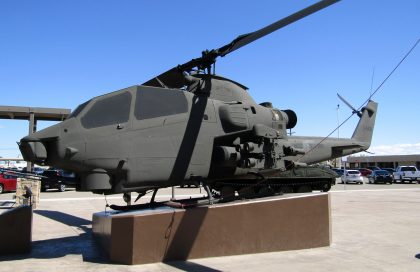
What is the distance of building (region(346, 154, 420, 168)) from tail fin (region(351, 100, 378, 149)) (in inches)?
2552

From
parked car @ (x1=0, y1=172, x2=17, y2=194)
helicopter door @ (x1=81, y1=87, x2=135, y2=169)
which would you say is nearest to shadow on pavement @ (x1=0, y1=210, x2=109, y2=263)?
helicopter door @ (x1=81, y1=87, x2=135, y2=169)

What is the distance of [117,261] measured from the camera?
247 inches

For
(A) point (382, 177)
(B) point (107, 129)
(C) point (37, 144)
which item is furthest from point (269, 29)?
(A) point (382, 177)

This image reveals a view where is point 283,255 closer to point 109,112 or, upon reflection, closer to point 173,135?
point 173,135

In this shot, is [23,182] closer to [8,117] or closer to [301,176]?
[301,176]

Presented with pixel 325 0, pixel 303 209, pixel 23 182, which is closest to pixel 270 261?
pixel 303 209

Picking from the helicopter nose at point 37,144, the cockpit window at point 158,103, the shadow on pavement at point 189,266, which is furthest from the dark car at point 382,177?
the helicopter nose at point 37,144

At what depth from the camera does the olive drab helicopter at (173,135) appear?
235 inches

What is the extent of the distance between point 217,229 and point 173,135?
6.11 feet

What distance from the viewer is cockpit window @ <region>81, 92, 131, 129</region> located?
612 cm

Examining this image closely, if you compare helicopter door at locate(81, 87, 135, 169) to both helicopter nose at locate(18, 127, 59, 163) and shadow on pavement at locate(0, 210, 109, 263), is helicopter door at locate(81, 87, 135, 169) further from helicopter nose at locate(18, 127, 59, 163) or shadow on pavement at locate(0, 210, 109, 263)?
shadow on pavement at locate(0, 210, 109, 263)

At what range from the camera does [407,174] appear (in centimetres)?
3741

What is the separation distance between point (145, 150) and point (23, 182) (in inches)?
375

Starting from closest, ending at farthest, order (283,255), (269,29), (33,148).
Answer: (33,148)
(269,29)
(283,255)
